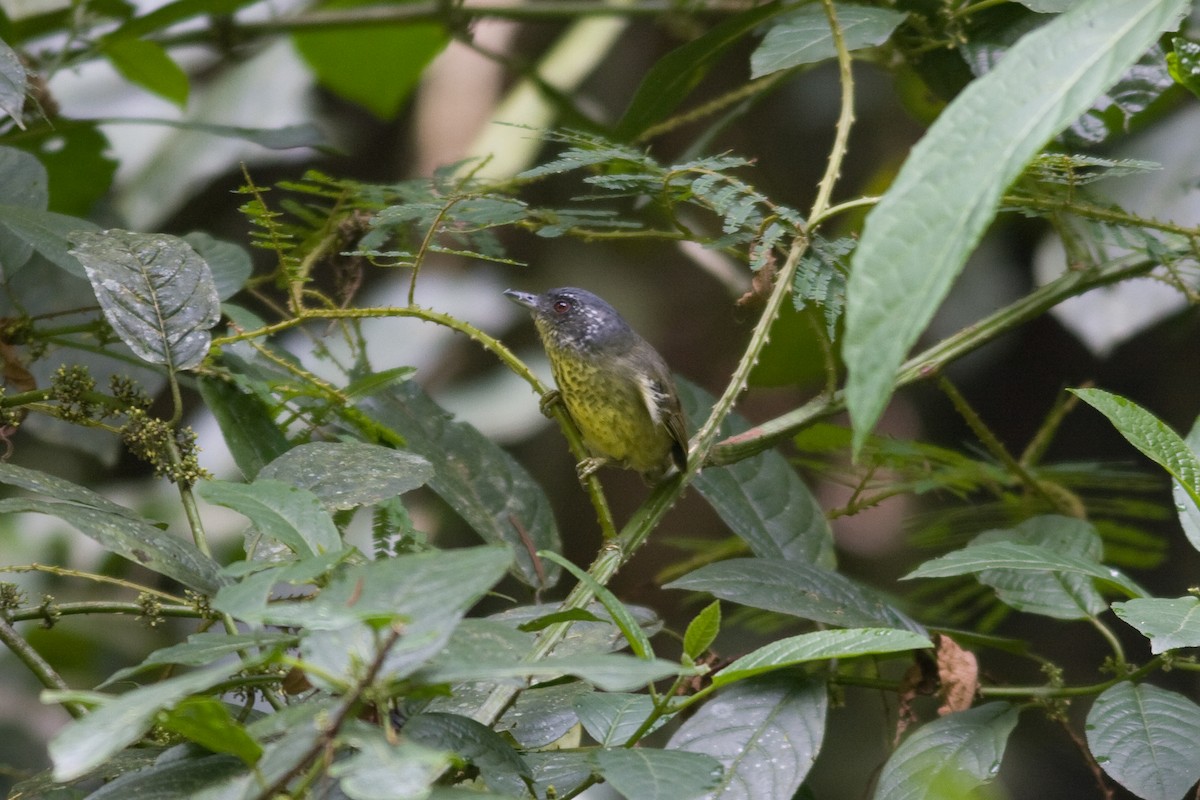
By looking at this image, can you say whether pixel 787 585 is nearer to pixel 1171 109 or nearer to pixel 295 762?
pixel 295 762

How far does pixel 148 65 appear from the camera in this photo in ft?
8.13

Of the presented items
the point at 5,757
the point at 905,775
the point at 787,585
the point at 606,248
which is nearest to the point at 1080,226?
the point at 787,585

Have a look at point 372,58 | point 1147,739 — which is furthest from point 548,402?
point 372,58

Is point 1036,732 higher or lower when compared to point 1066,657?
lower

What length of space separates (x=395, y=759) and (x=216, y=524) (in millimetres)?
2989

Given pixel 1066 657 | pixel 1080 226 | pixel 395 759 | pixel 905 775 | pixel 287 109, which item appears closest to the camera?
pixel 395 759

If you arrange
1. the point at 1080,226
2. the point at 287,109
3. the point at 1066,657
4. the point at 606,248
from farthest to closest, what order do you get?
the point at 606,248
the point at 1066,657
the point at 287,109
the point at 1080,226

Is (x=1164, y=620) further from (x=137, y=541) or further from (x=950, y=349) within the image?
(x=137, y=541)

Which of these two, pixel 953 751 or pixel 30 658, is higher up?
pixel 30 658

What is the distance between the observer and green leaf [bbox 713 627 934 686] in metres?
1.10

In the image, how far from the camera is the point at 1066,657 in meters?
4.02

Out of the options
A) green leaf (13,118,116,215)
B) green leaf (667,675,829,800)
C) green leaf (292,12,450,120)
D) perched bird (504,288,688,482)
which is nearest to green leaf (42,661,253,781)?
green leaf (667,675,829,800)

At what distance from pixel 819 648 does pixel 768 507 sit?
902 mm

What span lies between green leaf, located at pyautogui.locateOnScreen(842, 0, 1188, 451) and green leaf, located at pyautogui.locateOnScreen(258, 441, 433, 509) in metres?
0.66
